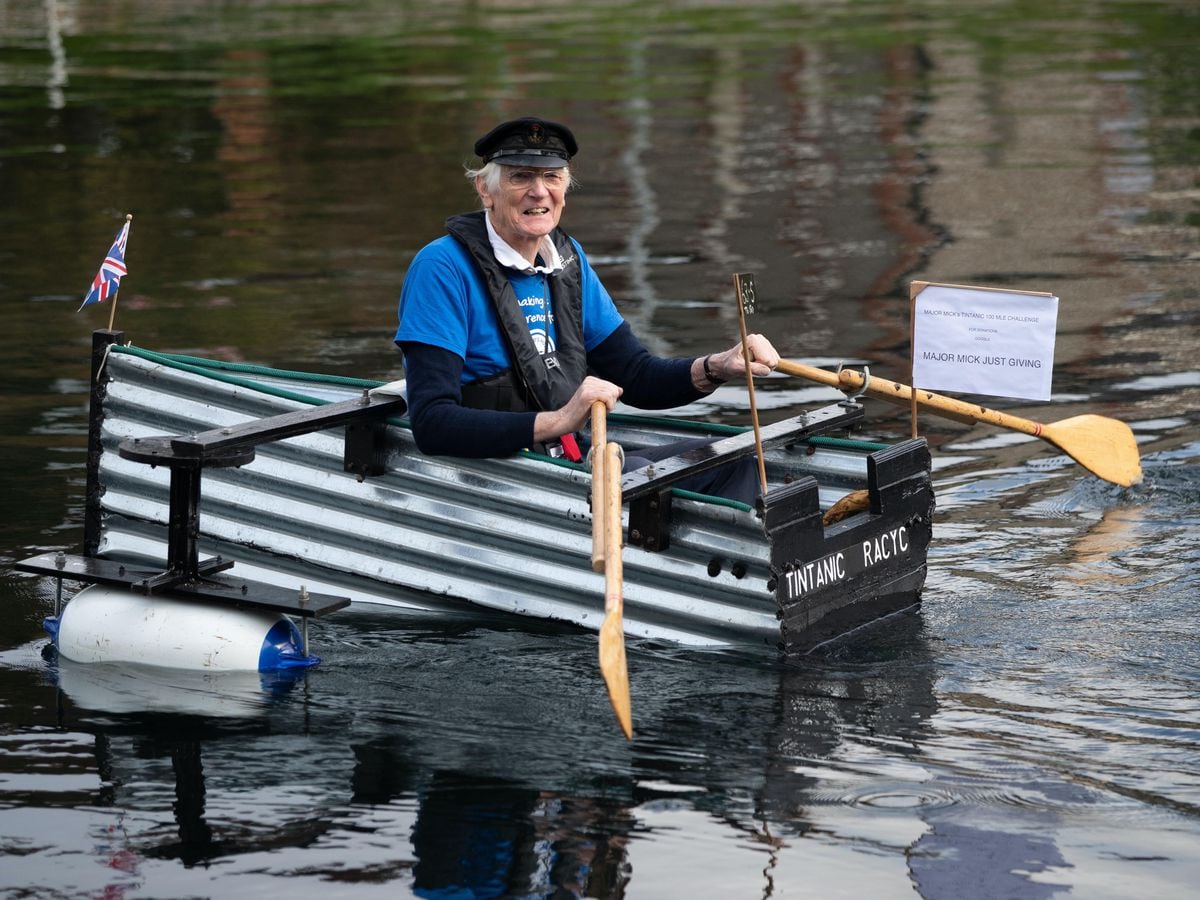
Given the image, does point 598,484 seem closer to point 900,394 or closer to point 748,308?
point 748,308

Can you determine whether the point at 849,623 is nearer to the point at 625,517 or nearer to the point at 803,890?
the point at 625,517

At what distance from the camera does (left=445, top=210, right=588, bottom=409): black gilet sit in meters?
6.52

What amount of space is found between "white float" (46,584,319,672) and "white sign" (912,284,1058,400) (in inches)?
90.0

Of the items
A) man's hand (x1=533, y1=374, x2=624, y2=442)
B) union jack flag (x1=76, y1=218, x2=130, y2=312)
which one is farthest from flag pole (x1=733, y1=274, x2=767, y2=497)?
union jack flag (x1=76, y1=218, x2=130, y2=312)

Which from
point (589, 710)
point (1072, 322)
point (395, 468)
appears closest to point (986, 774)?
point (589, 710)

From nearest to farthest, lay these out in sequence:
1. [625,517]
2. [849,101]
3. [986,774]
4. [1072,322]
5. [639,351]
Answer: [986,774], [625,517], [639,351], [1072,322], [849,101]

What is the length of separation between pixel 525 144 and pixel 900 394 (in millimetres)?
1836

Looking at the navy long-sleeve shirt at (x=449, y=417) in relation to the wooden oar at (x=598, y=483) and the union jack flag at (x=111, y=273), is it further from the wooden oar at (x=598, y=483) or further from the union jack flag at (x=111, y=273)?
the union jack flag at (x=111, y=273)

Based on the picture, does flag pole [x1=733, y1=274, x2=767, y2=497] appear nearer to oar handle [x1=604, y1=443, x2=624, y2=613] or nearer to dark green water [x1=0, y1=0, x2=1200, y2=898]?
oar handle [x1=604, y1=443, x2=624, y2=613]

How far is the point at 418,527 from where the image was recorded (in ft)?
21.9

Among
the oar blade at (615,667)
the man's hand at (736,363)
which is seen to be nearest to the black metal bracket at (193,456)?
the man's hand at (736,363)

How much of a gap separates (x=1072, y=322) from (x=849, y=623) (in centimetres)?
567

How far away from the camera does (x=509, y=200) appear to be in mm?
6492

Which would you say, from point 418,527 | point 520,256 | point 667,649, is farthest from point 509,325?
point 667,649
